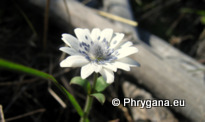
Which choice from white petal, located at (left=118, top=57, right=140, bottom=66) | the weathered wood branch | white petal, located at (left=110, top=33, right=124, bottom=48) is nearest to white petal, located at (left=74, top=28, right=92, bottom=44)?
white petal, located at (left=110, top=33, right=124, bottom=48)


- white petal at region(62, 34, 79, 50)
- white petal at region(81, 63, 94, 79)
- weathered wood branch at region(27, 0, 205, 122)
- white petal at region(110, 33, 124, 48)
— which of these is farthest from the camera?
weathered wood branch at region(27, 0, 205, 122)

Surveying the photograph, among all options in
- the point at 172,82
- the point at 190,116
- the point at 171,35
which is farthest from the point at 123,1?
the point at 190,116

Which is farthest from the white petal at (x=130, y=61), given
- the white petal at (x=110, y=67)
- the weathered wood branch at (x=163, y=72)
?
the weathered wood branch at (x=163, y=72)

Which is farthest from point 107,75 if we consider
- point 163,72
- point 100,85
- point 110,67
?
point 163,72

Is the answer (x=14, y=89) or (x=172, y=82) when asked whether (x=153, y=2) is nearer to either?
(x=172, y=82)

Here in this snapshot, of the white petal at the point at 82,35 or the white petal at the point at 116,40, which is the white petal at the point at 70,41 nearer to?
the white petal at the point at 82,35

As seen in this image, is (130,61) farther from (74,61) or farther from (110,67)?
(74,61)

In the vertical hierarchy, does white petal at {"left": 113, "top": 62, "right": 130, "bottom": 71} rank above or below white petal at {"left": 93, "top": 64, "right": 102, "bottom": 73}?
above

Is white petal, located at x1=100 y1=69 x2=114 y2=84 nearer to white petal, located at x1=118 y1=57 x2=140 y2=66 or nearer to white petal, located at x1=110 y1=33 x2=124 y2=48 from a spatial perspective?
white petal, located at x1=118 y1=57 x2=140 y2=66
